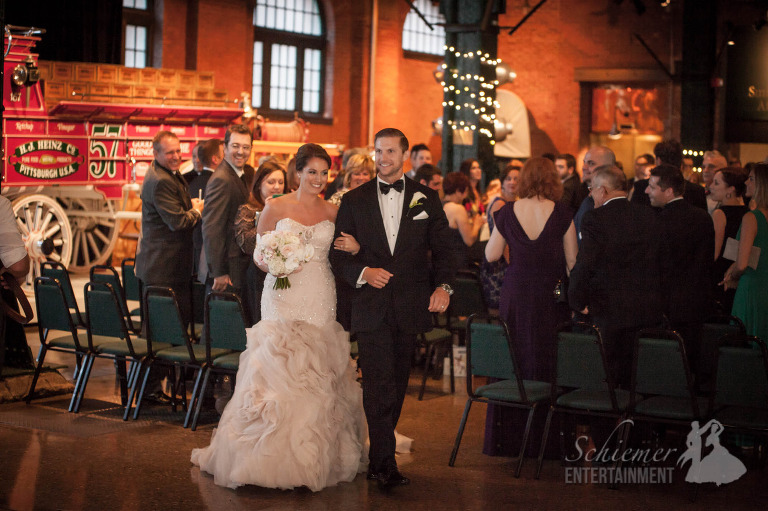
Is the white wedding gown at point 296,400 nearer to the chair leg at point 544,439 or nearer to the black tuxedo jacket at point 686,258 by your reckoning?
the chair leg at point 544,439

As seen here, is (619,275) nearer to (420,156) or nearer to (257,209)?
(257,209)

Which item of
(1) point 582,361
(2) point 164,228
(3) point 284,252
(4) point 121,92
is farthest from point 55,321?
(4) point 121,92

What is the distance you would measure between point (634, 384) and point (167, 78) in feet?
34.6

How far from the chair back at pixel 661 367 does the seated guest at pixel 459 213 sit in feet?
11.2

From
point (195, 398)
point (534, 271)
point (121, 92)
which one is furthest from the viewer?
point (121, 92)

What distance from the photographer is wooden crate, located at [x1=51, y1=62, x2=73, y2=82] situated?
41.7 feet

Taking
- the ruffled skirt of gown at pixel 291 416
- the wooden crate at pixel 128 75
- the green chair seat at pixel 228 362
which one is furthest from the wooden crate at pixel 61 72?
the ruffled skirt of gown at pixel 291 416

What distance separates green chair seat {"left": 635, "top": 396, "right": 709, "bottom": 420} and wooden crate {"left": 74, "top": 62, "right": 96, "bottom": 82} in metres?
9.79

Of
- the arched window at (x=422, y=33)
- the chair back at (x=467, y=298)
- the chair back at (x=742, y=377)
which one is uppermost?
the arched window at (x=422, y=33)

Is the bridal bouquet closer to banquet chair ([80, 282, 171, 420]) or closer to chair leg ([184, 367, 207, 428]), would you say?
chair leg ([184, 367, 207, 428])

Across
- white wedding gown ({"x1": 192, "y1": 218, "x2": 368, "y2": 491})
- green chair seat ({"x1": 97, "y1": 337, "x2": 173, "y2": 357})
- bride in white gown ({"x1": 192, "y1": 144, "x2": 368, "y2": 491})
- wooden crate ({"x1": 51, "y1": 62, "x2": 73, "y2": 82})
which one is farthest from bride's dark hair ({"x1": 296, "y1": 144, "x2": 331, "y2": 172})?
wooden crate ({"x1": 51, "y1": 62, "x2": 73, "y2": 82})

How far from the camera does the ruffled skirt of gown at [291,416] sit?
5223 millimetres

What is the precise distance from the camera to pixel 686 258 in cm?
650

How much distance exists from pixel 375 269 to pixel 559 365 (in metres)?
1.18
